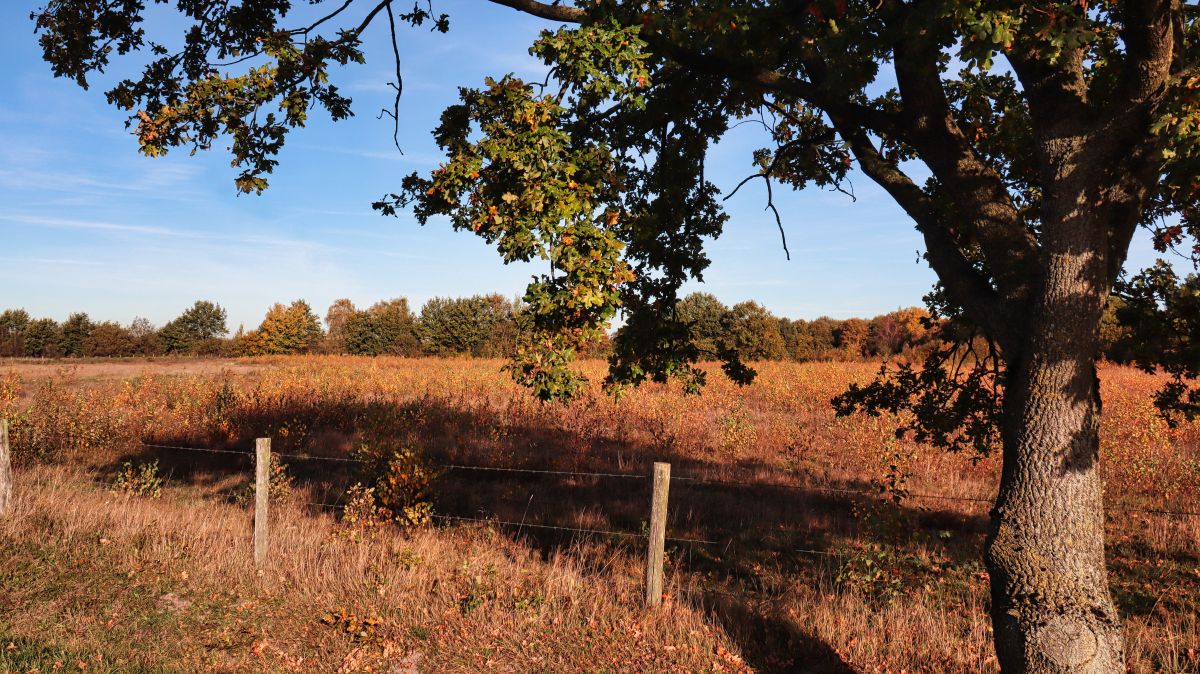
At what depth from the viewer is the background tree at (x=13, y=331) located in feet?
155

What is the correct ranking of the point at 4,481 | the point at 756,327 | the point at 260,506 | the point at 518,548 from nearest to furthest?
the point at 260,506
the point at 518,548
the point at 4,481
the point at 756,327

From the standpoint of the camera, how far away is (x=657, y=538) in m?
5.90

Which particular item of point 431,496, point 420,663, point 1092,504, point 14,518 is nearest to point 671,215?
point 1092,504

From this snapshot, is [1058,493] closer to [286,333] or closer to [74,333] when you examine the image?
[74,333]

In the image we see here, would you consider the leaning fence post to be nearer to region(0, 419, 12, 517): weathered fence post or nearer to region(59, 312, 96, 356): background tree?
region(0, 419, 12, 517): weathered fence post

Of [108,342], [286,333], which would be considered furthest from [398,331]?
[108,342]

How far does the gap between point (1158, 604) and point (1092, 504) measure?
373 cm

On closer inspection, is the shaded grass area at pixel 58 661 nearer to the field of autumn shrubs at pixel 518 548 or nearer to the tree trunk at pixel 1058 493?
the field of autumn shrubs at pixel 518 548

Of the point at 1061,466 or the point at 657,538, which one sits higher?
the point at 1061,466

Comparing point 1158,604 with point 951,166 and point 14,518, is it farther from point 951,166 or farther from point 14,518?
point 14,518

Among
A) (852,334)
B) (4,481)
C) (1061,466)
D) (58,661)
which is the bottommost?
(58,661)

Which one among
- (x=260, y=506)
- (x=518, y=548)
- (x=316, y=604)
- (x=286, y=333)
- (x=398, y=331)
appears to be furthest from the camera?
(x=286, y=333)

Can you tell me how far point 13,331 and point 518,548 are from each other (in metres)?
60.3

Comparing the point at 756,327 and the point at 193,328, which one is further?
the point at 193,328
